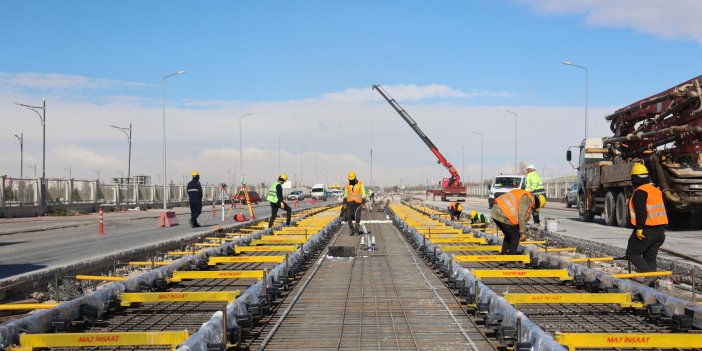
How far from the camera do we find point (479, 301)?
773 cm

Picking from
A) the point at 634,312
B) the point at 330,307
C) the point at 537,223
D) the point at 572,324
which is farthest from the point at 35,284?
the point at 537,223

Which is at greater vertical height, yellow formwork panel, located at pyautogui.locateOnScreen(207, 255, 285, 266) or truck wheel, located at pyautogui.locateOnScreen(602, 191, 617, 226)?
truck wheel, located at pyautogui.locateOnScreen(602, 191, 617, 226)

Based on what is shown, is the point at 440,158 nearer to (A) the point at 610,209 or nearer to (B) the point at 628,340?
(A) the point at 610,209

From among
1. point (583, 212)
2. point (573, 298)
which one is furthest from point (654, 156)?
point (573, 298)

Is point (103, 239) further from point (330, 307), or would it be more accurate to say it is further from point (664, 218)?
point (664, 218)

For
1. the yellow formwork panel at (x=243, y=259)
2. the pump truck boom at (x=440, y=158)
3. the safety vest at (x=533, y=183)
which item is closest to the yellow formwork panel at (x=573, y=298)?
the yellow formwork panel at (x=243, y=259)

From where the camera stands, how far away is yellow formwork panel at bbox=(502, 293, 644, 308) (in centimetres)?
719

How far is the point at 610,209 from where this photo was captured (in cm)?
2384

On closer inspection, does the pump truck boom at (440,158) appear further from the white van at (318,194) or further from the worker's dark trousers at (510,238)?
the worker's dark trousers at (510,238)

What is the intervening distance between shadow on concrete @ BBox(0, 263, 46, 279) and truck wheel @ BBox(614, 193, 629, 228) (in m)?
17.2

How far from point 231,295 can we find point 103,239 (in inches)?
573

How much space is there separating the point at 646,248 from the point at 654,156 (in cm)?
1199

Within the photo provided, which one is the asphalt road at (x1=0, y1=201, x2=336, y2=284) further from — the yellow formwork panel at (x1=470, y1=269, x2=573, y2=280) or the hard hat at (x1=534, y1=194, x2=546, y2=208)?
the hard hat at (x1=534, y1=194, x2=546, y2=208)

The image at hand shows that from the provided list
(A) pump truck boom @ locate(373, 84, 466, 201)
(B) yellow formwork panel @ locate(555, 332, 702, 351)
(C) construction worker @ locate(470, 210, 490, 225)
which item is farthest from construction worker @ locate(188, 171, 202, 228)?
(A) pump truck boom @ locate(373, 84, 466, 201)
